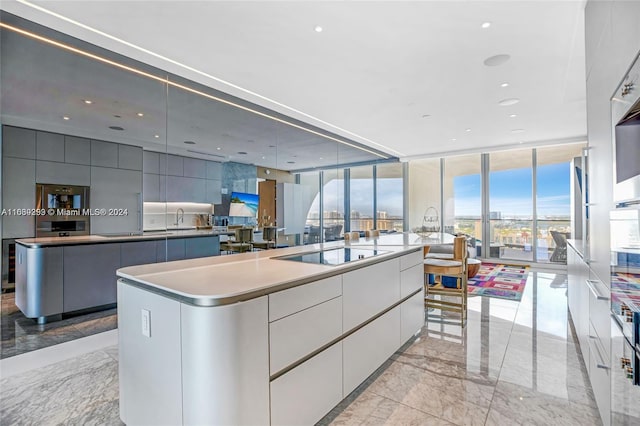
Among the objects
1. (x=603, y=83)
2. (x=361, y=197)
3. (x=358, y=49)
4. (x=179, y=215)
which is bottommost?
(x=179, y=215)

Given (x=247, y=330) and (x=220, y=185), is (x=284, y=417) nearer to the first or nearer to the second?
(x=247, y=330)

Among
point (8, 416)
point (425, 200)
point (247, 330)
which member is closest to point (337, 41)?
point (247, 330)

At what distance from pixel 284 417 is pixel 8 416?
1.99m

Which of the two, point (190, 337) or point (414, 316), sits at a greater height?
point (190, 337)

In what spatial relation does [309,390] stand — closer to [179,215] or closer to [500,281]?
[179,215]

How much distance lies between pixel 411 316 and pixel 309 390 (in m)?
1.66

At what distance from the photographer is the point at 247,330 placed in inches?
53.4

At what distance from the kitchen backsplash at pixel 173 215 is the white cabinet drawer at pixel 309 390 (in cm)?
268

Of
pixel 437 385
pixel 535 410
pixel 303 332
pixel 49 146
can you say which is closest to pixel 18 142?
pixel 49 146

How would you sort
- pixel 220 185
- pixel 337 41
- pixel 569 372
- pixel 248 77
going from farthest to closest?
1. pixel 220 185
2. pixel 248 77
3. pixel 337 41
4. pixel 569 372

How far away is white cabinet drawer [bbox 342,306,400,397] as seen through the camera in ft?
6.76

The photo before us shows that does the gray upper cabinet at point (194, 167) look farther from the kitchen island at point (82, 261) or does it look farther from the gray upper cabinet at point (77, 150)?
the gray upper cabinet at point (77, 150)

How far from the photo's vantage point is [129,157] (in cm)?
328

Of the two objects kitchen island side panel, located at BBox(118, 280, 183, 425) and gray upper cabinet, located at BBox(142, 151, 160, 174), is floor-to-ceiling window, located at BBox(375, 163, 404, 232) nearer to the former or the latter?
gray upper cabinet, located at BBox(142, 151, 160, 174)
